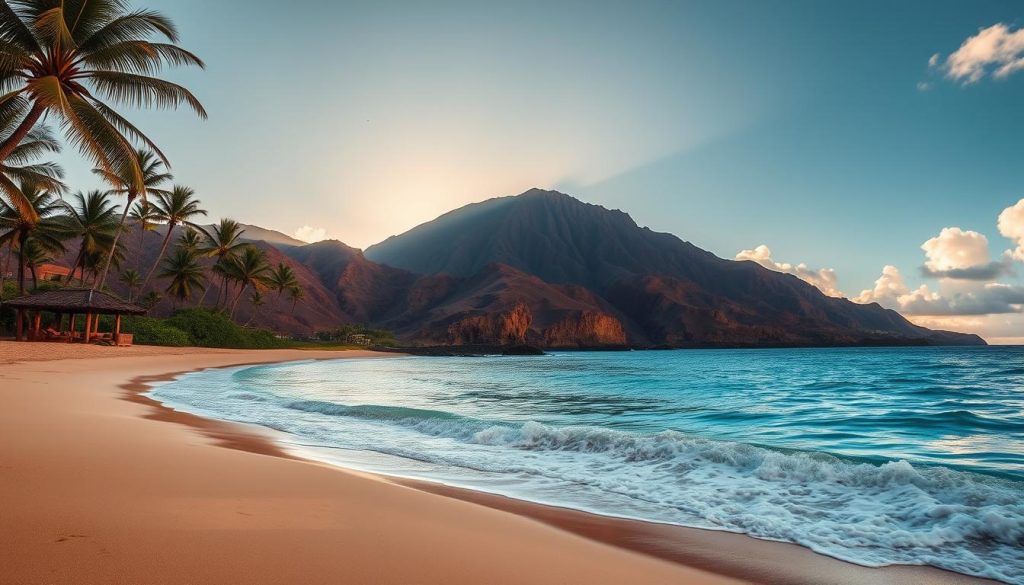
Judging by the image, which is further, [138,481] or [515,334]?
[515,334]

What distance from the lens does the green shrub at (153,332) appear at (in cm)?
4719

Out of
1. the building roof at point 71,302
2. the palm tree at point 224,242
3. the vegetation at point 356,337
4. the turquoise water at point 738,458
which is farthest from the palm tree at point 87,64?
the vegetation at point 356,337

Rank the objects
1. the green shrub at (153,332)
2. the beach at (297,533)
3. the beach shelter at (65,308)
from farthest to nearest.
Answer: the green shrub at (153,332)
the beach shelter at (65,308)
the beach at (297,533)

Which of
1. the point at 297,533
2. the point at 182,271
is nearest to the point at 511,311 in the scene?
the point at 182,271

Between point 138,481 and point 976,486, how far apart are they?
8.39 m

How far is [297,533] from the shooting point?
3693 mm

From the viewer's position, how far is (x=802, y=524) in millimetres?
5219

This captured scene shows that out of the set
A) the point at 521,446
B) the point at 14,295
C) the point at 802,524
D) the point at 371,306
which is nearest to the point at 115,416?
the point at 521,446

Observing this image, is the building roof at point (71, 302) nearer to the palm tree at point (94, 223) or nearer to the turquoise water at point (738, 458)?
the palm tree at point (94, 223)

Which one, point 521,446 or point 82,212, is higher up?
point 82,212

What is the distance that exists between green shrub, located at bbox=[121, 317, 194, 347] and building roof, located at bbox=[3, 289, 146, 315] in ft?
32.4

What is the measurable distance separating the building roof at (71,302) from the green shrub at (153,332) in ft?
32.4

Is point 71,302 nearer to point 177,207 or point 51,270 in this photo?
point 177,207

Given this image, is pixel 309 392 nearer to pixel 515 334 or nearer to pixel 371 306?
pixel 515 334
